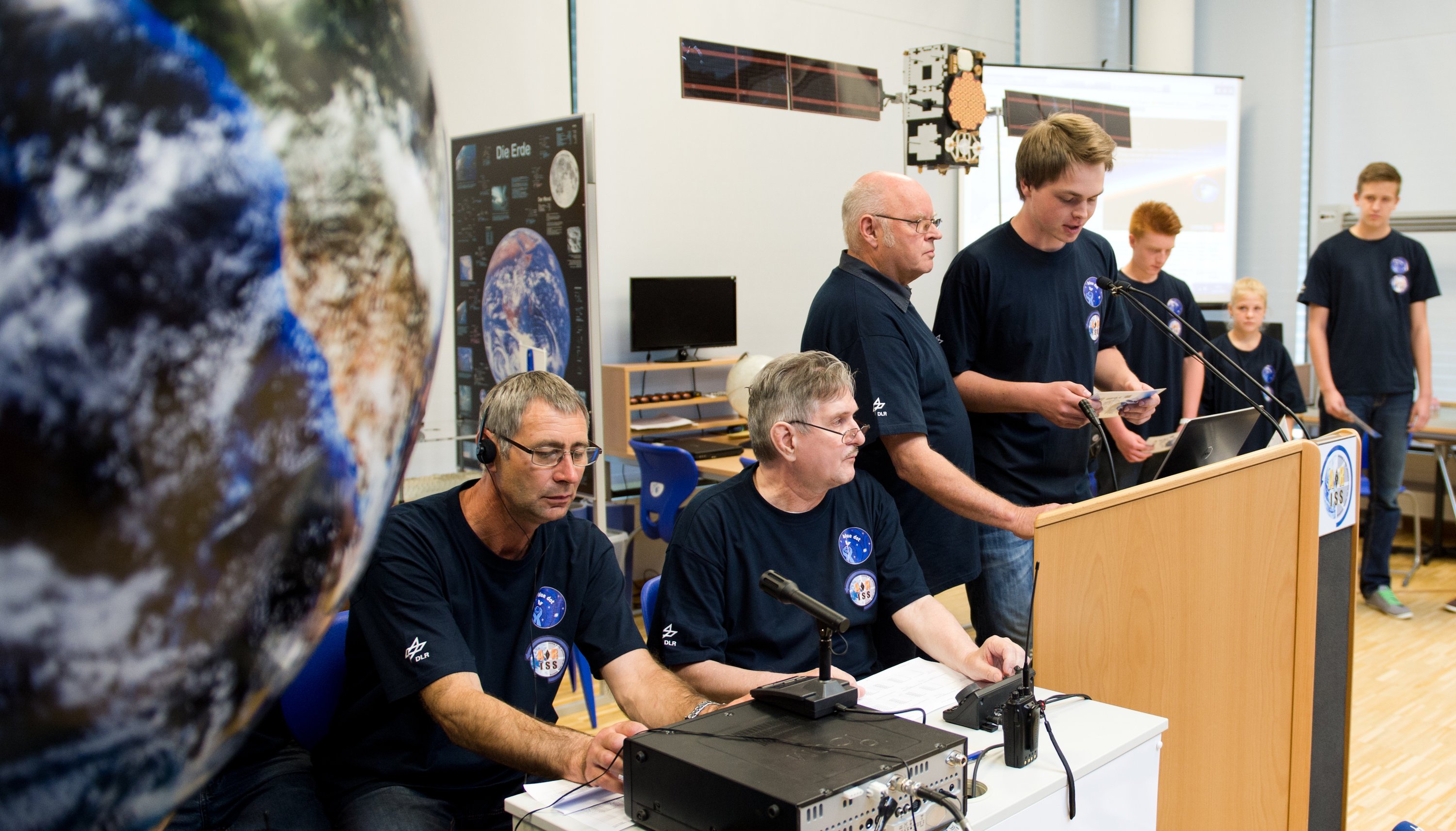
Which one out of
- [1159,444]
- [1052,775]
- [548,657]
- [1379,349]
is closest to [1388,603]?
[1379,349]

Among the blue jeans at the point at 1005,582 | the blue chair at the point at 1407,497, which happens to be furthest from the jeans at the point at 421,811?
the blue chair at the point at 1407,497

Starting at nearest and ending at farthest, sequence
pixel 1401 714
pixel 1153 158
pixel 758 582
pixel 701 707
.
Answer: pixel 701 707
pixel 758 582
pixel 1401 714
pixel 1153 158

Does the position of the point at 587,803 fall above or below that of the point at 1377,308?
below

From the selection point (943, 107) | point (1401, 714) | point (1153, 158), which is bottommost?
point (1401, 714)

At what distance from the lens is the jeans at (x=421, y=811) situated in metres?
1.52

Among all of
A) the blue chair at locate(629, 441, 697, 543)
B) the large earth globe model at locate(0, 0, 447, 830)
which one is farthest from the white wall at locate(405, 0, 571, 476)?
the large earth globe model at locate(0, 0, 447, 830)

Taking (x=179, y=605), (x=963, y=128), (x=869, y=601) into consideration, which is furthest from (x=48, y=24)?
(x=963, y=128)

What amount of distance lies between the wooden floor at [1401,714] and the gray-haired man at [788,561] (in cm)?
119

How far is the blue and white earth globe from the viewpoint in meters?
3.59

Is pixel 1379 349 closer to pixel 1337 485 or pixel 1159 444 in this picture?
pixel 1159 444

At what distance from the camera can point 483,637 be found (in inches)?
66.0

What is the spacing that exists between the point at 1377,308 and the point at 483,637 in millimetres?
4005

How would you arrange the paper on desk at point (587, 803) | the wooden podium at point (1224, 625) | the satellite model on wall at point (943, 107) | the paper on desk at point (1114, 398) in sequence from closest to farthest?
the paper on desk at point (587, 803) → the wooden podium at point (1224, 625) → the paper on desk at point (1114, 398) → the satellite model on wall at point (943, 107)

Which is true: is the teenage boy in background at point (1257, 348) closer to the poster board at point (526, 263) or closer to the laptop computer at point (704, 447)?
the laptop computer at point (704, 447)
